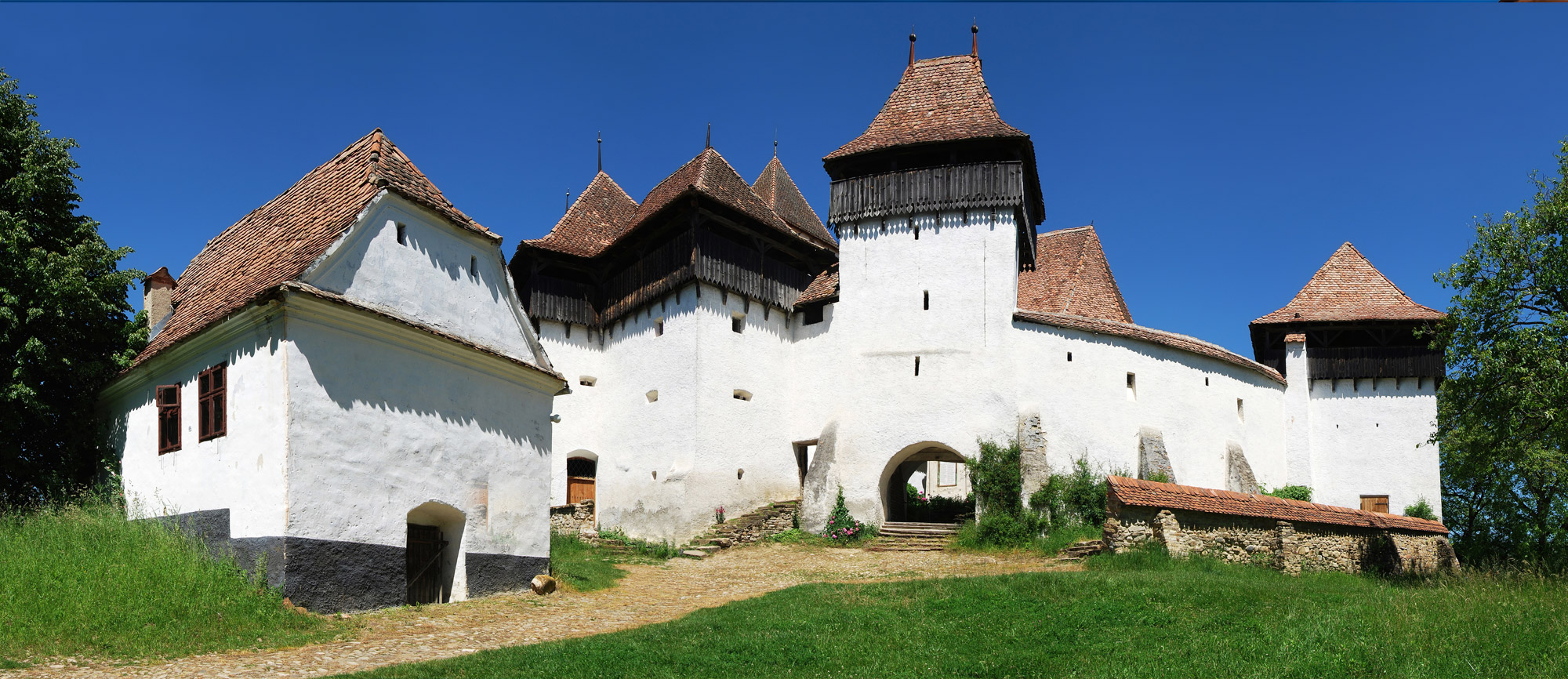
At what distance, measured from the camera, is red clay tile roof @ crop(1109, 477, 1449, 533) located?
18109mm

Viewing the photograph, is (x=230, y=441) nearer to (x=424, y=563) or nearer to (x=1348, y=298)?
(x=424, y=563)

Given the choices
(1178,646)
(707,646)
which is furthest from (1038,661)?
(707,646)

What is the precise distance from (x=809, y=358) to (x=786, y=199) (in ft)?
27.1

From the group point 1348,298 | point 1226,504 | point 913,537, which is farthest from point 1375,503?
point 913,537

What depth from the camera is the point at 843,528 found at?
25484 millimetres

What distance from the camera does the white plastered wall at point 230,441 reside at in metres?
12.8

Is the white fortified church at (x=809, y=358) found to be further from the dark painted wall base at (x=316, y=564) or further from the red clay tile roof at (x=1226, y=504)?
the red clay tile roof at (x=1226, y=504)

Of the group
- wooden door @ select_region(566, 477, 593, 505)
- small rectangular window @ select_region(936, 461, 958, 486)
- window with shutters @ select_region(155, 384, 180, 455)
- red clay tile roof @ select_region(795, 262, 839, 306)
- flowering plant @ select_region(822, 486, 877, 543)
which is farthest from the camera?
small rectangular window @ select_region(936, 461, 958, 486)

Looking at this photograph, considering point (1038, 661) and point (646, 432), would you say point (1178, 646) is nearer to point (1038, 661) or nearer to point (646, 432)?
point (1038, 661)

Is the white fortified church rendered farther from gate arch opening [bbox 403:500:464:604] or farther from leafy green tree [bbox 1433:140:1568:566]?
leafy green tree [bbox 1433:140:1568:566]

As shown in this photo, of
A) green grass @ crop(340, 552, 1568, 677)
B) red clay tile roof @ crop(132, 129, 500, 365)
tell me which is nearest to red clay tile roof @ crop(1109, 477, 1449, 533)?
green grass @ crop(340, 552, 1568, 677)

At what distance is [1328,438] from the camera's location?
96.8 feet

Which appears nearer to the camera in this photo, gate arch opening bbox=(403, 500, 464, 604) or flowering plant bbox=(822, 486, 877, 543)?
gate arch opening bbox=(403, 500, 464, 604)

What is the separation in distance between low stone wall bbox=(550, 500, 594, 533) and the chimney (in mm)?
12309
